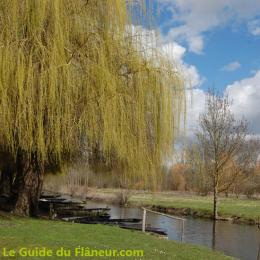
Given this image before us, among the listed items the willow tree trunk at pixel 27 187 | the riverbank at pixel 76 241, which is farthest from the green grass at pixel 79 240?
the willow tree trunk at pixel 27 187

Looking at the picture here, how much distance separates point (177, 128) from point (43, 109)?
142 inches

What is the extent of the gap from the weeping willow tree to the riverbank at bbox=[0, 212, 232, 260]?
1.82 metres

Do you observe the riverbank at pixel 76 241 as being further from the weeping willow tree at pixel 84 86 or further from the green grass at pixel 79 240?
the weeping willow tree at pixel 84 86

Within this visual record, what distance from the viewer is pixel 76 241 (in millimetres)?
9719

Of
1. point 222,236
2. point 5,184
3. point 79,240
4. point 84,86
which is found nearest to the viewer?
point 79,240

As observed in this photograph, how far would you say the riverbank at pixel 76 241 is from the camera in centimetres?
841

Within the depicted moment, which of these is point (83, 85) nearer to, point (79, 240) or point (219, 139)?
point (79, 240)

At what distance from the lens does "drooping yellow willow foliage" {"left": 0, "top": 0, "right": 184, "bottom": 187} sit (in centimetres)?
936

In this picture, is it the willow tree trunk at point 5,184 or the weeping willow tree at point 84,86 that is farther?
the willow tree trunk at point 5,184

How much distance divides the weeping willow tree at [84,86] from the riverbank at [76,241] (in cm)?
182

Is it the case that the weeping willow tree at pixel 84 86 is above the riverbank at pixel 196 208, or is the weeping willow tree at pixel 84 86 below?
above

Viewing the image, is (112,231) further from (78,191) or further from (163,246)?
(78,191)

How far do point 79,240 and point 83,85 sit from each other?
353cm

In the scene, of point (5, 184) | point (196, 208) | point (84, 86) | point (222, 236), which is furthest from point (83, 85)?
point (196, 208)
